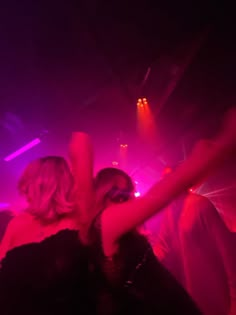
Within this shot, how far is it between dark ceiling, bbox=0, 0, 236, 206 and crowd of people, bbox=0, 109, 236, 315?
269 cm

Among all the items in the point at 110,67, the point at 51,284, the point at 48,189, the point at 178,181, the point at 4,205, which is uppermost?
the point at 110,67

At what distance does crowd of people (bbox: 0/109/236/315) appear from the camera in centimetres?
81

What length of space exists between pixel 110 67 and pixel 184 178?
11.9 ft

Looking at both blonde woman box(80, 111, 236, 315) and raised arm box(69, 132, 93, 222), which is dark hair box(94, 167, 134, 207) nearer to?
blonde woman box(80, 111, 236, 315)

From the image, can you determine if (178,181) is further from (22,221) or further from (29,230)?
(22,221)

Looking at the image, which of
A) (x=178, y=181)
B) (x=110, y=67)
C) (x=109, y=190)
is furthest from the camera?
(x=110, y=67)

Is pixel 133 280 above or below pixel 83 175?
below

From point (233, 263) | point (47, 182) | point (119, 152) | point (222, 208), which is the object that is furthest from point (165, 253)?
point (222, 208)

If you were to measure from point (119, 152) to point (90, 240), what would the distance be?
22.2 feet

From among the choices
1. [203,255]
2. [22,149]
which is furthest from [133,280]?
[22,149]

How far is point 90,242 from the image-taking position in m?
1.02

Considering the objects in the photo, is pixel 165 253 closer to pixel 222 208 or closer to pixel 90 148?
pixel 90 148

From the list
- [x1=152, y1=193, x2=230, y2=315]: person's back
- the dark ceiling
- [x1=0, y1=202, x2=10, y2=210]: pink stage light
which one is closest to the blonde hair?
[x1=152, y1=193, x2=230, y2=315]: person's back

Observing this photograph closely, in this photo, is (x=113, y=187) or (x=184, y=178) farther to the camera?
(x=113, y=187)
